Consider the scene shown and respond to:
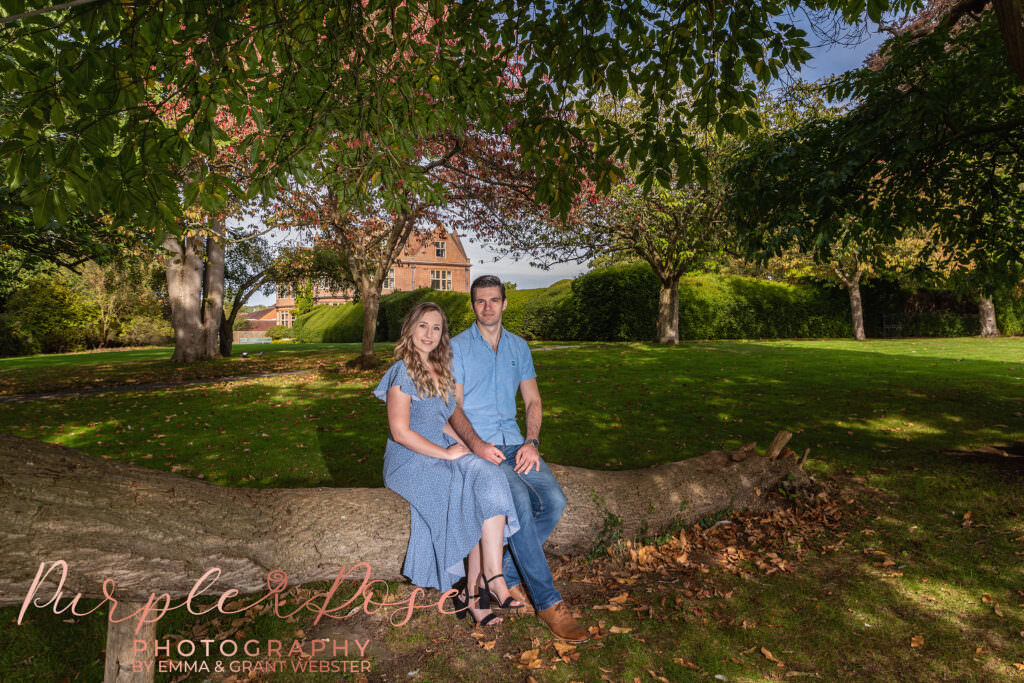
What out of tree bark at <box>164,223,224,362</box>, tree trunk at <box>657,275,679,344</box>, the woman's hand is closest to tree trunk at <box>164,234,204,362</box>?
tree bark at <box>164,223,224,362</box>

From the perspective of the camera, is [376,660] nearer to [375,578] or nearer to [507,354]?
[375,578]

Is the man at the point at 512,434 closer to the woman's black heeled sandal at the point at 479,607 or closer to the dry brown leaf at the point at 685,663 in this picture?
the woman's black heeled sandal at the point at 479,607

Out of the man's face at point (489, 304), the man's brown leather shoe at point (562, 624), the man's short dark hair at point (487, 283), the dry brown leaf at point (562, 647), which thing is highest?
the man's short dark hair at point (487, 283)

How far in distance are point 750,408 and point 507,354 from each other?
8456 mm

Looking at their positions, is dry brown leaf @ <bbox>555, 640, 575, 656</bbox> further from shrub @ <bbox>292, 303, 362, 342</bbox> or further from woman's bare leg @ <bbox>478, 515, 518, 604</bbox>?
shrub @ <bbox>292, 303, 362, 342</bbox>

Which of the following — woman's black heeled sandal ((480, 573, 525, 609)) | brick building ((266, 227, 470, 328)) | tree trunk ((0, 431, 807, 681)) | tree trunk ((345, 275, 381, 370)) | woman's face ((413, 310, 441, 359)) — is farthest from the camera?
brick building ((266, 227, 470, 328))

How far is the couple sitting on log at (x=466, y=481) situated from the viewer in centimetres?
379

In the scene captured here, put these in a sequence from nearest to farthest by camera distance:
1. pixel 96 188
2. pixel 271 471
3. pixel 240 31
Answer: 1. pixel 96 188
2. pixel 240 31
3. pixel 271 471

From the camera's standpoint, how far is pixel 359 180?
5.55 meters

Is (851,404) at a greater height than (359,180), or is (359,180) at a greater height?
(359,180)

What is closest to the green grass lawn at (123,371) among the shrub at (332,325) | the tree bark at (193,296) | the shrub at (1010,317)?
the tree bark at (193,296)

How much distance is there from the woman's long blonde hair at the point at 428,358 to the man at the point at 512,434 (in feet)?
0.54

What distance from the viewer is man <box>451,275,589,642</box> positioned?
388cm

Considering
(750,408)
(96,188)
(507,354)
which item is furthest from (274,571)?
(750,408)
